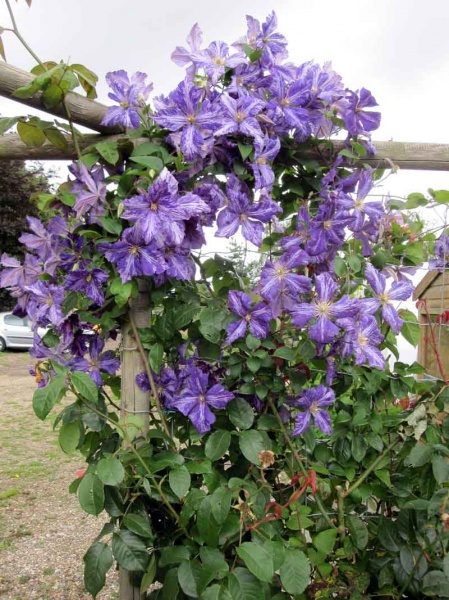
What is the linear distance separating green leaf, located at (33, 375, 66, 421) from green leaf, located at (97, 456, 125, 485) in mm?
161

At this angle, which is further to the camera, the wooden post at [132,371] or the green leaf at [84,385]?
the wooden post at [132,371]

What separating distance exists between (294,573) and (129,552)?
365 millimetres

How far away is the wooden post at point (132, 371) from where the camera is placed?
4.54ft

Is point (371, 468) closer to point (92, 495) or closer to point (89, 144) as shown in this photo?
point (92, 495)

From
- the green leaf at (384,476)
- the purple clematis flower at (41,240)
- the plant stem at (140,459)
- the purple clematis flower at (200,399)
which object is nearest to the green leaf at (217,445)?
the purple clematis flower at (200,399)

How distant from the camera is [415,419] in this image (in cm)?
141

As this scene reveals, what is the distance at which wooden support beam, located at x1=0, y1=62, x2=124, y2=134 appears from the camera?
126cm

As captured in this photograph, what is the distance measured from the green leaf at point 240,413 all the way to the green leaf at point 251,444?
1.2 inches

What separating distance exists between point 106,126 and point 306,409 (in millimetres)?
897

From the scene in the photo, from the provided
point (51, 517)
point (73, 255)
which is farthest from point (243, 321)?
point (51, 517)

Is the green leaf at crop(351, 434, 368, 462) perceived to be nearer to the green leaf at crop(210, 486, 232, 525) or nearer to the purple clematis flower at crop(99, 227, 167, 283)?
the green leaf at crop(210, 486, 232, 525)

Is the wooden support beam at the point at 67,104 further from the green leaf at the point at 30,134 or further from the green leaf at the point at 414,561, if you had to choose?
the green leaf at the point at 414,561

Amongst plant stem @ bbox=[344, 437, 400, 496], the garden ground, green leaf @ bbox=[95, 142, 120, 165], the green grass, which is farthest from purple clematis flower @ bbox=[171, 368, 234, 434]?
the green grass

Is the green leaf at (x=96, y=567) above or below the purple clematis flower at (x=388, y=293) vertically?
below
